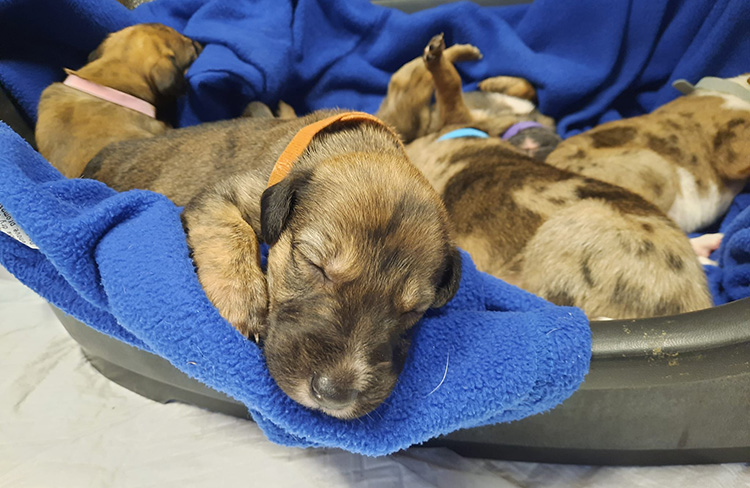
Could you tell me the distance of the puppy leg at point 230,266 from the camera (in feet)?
5.38

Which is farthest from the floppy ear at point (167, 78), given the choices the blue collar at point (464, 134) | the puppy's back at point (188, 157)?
the blue collar at point (464, 134)

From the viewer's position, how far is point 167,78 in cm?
377

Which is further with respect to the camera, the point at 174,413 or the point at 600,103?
the point at 600,103

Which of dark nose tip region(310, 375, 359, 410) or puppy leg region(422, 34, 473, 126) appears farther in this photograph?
puppy leg region(422, 34, 473, 126)

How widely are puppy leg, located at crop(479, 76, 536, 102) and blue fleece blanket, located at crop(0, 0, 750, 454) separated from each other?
10cm

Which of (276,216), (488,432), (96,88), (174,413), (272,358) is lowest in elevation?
(174,413)

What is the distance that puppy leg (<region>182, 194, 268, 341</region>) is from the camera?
164 cm

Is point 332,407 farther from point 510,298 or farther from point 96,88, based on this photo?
point 96,88

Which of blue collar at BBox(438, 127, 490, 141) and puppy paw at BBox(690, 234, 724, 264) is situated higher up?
blue collar at BBox(438, 127, 490, 141)

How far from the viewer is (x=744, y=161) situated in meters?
3.42

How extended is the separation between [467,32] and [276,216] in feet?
12.5

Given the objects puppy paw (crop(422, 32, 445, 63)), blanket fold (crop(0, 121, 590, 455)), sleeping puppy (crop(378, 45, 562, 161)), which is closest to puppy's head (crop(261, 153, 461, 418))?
blanket fold (crop(0, 121, 590, 455))

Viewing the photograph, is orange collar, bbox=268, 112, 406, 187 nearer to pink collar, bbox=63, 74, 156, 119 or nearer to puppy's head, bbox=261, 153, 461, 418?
puppy's head, bbox=261, 153, 461, 418

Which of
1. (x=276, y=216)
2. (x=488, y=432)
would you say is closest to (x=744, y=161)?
(x=488, y=432)
